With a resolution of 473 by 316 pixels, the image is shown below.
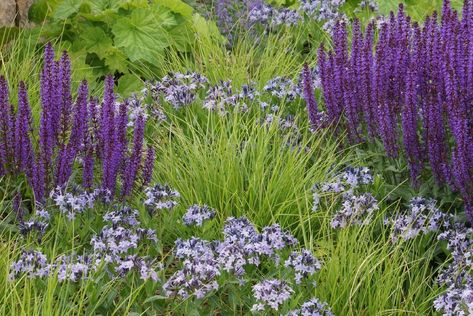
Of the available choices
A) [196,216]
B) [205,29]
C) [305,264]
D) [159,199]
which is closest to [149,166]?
[159,199]

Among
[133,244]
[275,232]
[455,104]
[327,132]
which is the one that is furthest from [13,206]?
[455,104]

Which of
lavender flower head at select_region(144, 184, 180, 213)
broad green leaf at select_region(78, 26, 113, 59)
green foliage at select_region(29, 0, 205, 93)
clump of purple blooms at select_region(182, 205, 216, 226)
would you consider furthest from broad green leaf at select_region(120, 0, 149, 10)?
clump of purple blooms at select_region(182, 205, 216, 226)

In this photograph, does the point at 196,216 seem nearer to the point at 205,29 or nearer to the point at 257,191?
the point at 257,191

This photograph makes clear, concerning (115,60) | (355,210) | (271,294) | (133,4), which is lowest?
(115,60)

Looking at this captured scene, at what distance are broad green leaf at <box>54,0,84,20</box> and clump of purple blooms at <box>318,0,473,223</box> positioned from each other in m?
2.40

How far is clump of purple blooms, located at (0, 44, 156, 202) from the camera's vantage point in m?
4.44

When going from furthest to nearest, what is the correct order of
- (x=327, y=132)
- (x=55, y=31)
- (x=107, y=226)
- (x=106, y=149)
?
(x=55, y=31), (x=327, y=132), (x=106, y=149), (x=107, y=226)

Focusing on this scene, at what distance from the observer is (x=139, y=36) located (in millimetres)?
6594

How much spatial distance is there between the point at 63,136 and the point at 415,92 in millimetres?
1803

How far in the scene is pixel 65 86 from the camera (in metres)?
4.55

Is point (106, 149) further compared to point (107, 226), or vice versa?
point (106, 149)

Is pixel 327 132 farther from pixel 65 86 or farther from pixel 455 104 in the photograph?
pixel 65 86

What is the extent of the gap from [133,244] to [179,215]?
786 mm

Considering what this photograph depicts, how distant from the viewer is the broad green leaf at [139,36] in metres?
6.52
